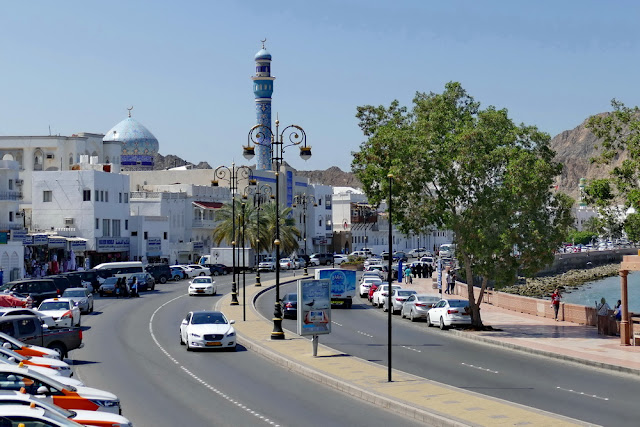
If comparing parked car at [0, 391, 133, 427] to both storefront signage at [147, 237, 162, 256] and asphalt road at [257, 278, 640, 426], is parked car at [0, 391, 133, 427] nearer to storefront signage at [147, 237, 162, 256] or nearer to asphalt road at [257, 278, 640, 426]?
asphalt road at [257, 278, 640, 426]

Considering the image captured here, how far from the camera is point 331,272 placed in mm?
50594

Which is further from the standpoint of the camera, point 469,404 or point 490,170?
point 490,170

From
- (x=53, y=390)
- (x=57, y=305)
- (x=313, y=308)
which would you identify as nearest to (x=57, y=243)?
(x=57, y=305)

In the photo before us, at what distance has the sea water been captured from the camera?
295ft

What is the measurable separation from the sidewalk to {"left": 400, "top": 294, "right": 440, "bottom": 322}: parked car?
2718 millimetres

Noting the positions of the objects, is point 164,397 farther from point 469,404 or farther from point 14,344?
point 469,404

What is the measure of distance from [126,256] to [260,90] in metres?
61.1

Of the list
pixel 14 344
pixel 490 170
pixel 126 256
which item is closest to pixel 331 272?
pixel 490 170

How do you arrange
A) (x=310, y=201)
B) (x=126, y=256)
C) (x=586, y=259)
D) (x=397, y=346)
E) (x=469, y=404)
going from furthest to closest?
(x=586, y=259)
(x=310, y=201)
(x=126, y=256)
(x=397, y=346)
(x=469, y=404)

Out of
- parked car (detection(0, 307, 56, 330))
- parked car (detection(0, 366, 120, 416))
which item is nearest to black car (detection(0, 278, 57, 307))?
parked car (detection(0, 307, 56, 330))

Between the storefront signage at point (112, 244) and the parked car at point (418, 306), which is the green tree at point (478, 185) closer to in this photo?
the parked car at point (418, 306)

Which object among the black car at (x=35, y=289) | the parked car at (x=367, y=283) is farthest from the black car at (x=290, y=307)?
the parked car at (x=367, y=283)

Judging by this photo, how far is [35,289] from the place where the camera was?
1903 inches

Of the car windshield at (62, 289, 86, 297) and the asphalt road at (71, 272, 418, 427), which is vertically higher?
the car windshield at (62, 289, 86, 297)
